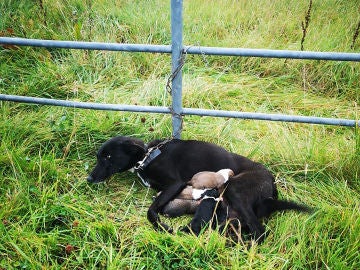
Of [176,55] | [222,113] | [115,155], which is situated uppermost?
[176,55]

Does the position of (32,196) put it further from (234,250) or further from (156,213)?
(234,250)

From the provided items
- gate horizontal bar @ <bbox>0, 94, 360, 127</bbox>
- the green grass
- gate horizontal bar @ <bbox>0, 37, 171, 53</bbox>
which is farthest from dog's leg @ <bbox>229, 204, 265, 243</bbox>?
gate horizontal bar @ <bbox>0, 37, 171, 53</bbox>

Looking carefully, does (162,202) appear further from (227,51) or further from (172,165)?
(227,51)

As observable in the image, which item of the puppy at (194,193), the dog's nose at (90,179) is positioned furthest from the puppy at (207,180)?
the dog's nose at (90,179)

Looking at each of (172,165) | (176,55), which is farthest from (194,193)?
(176,55)

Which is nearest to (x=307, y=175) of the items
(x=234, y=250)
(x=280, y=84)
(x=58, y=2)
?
(x=234, y=250)

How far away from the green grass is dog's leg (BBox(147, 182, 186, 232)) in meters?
0.09

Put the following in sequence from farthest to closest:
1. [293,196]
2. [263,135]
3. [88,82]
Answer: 1. [88,82]
2. [263,135]
3. [293,196]

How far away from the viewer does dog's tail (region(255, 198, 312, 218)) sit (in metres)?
2.53

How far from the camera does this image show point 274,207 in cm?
258

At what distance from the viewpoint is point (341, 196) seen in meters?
2.75

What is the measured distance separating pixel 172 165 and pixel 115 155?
489mm

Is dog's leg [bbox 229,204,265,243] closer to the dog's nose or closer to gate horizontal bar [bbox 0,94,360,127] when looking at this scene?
gate horizontal bar [bbox 0,94,360,127]

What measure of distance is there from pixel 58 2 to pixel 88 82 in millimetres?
1705
